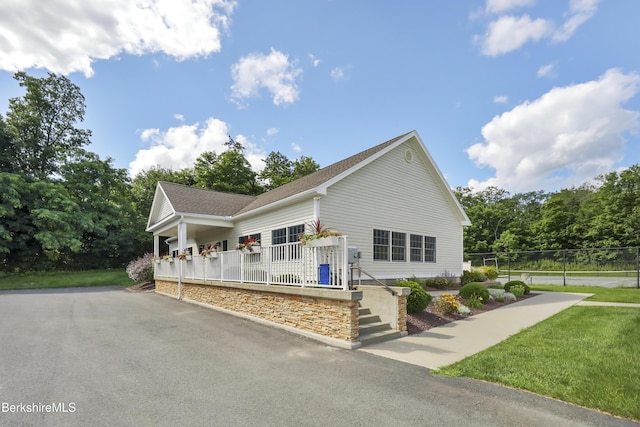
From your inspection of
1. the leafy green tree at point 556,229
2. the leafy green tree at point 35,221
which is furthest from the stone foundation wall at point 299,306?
the leafy green tree at point 556,229

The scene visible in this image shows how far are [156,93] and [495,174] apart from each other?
174 feet

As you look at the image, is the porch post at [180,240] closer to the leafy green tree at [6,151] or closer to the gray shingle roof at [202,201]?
the gray shingle roof at [202,201]

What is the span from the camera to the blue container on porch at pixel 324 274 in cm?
731

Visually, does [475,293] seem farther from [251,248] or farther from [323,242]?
[251,248]

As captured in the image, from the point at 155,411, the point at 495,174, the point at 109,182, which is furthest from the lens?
the point at 495,174

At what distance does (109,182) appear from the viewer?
2942 cm

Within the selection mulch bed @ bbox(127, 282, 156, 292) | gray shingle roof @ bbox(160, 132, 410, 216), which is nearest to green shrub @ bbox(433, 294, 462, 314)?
gray shingle roof @ bbox(160, 132, 410, 216)

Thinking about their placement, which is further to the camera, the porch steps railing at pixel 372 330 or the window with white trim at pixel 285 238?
the window with white trim at pixel 285 238

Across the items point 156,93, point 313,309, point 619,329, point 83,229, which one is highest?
point 156,93

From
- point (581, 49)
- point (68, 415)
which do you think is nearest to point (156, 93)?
point (68, 415)

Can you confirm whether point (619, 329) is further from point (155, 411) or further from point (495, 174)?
point (495, 174)

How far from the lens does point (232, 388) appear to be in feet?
14.6

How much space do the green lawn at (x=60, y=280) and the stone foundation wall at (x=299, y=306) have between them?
Result: 15.8 m

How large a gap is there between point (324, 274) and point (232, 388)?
336cm
